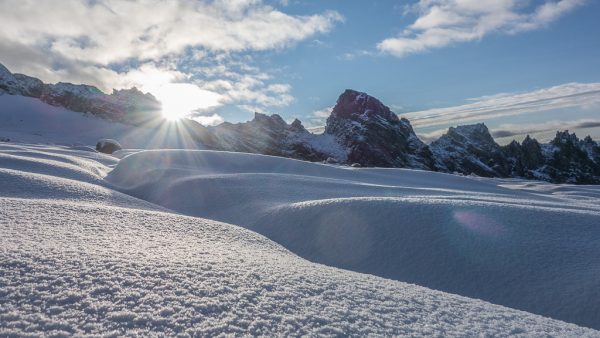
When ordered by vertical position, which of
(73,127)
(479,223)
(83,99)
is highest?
(83,99)

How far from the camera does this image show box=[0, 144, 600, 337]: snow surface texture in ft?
6.25

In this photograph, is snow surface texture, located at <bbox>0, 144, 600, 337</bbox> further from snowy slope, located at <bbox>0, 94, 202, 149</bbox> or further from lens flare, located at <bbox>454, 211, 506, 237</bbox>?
snowy slope, located at <bbox>0, 94, 202, 149</bbox>

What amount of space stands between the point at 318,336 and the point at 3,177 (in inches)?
321

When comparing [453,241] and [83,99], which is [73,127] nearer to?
[83,99]

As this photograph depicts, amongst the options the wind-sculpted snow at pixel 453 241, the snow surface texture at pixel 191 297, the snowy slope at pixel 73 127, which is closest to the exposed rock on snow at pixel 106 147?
the wind-sculpted snow at pixel 453 241

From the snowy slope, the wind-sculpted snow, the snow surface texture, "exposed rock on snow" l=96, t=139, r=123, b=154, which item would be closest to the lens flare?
the wind-sculpted snow

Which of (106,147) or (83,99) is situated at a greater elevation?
(83,99)

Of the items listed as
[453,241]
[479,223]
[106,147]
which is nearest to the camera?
[453,241]

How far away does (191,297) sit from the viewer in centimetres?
223

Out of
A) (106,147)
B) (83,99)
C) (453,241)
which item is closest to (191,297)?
(453,241)

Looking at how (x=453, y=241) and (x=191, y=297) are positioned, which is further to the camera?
(x=453, y=241)

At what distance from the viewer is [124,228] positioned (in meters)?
4.31

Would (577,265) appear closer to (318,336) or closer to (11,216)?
(318,336)

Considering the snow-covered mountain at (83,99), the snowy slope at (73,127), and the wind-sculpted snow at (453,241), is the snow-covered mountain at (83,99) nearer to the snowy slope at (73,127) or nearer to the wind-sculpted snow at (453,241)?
the snowy slope at (73,127)
